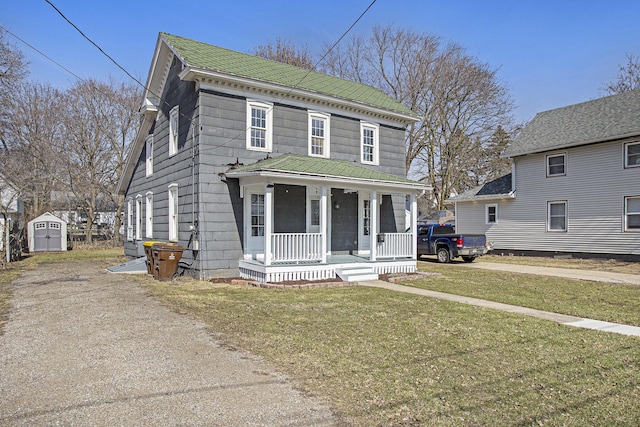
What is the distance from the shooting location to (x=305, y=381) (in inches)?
184

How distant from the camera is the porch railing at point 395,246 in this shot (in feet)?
48.0

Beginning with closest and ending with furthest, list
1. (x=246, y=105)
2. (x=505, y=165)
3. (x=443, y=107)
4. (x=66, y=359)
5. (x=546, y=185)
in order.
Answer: (x=66, y=359) → (x=246, y=105) → (x=546, y=185) → (x=443, y=107) → (x=505, y=165)

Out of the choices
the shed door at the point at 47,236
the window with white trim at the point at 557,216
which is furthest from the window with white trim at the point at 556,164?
the shed door at the point at 47,236

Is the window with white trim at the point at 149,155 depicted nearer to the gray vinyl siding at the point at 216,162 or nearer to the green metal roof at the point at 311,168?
the gray vinyl siding at the point at 216,162

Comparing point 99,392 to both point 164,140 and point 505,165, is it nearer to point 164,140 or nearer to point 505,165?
point 164,140

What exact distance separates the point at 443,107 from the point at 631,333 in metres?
28.2

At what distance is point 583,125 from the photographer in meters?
21.2

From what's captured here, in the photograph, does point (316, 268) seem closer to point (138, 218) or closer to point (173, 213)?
point (173, 213)

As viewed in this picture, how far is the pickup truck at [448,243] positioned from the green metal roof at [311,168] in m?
5.94

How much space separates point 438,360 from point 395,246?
9.55 m

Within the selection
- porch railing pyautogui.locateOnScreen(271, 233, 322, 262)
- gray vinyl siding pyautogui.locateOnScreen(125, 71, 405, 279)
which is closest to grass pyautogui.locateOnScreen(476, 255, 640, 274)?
gray vinyl siding pyautogui.locateOnScreen(125, 71, 405, 279)

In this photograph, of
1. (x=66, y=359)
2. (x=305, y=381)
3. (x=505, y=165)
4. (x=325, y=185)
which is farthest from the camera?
(x=505, y=165)

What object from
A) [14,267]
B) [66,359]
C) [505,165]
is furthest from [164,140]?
[505,165]

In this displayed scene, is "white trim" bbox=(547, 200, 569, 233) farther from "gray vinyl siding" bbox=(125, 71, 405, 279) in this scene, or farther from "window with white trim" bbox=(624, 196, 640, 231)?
"gray vinyl siding" bbox=(125, 71, 405, 279)
